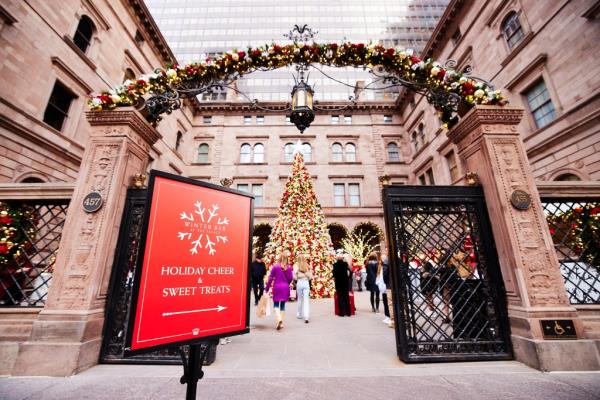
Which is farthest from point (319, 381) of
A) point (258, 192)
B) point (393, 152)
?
point (393, 152)

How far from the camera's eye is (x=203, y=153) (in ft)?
74.5

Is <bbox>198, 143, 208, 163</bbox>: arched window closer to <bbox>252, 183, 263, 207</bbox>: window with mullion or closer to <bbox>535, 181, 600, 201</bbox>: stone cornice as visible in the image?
<bbox>252, 183, 263, 207</bbox>: window with mullion

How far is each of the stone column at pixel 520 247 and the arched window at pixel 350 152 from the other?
60.3 ft

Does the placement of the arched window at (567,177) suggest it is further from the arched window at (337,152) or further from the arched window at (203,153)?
the arched window at (203,153)

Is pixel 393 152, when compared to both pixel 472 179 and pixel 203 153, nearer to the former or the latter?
pixel 203 153

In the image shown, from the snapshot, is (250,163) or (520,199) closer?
(520,199)

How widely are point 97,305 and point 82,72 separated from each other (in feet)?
43.3

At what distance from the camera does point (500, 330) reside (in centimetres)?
377

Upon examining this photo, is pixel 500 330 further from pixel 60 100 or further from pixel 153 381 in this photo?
pixel 60 100

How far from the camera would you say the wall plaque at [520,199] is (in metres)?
3.89

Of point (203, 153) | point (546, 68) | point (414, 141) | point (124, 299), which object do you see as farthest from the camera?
point (203, 153)

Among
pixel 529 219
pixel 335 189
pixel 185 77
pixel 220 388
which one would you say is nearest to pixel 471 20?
pixel 335 189

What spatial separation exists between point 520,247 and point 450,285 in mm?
1172

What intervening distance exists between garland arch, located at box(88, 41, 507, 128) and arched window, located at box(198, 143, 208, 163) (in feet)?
61.2
